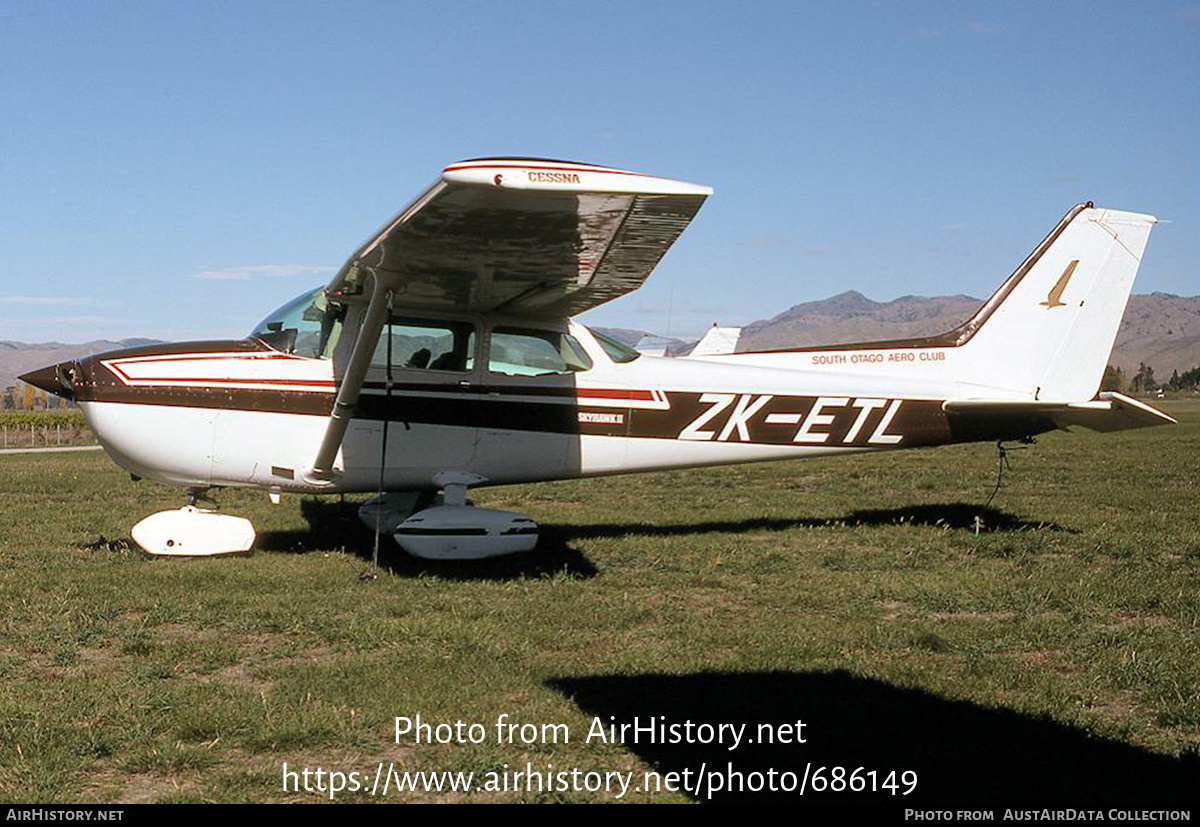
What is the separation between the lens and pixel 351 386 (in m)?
7.62

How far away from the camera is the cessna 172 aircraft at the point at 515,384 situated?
7.38 meters

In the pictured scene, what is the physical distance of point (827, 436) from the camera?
9391mm

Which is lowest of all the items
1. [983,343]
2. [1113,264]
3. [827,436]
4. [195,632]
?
[195,632]

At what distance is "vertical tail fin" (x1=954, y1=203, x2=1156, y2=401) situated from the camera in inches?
368

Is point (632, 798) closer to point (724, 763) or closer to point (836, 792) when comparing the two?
point (724, 763)

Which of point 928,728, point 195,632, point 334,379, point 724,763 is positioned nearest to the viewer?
point 724,763

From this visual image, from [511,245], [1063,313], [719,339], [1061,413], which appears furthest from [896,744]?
[719,339]

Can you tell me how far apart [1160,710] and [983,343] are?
5784mm

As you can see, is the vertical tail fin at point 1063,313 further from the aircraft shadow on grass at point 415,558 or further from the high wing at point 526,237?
the aircraft shadow on grass at point 415,558

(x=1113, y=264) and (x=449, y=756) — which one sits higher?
(x=1113, y=264)

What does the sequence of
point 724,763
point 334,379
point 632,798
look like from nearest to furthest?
point 632,798, point 724,763, point 334,379

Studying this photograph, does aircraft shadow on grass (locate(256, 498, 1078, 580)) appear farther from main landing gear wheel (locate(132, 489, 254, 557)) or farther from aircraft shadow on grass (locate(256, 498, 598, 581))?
main landing gear wheel (locate(132, 489, 254, 557))

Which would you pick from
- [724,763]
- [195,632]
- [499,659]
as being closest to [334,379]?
[195,632]

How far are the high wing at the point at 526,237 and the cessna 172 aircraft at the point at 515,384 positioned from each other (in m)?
0.03
